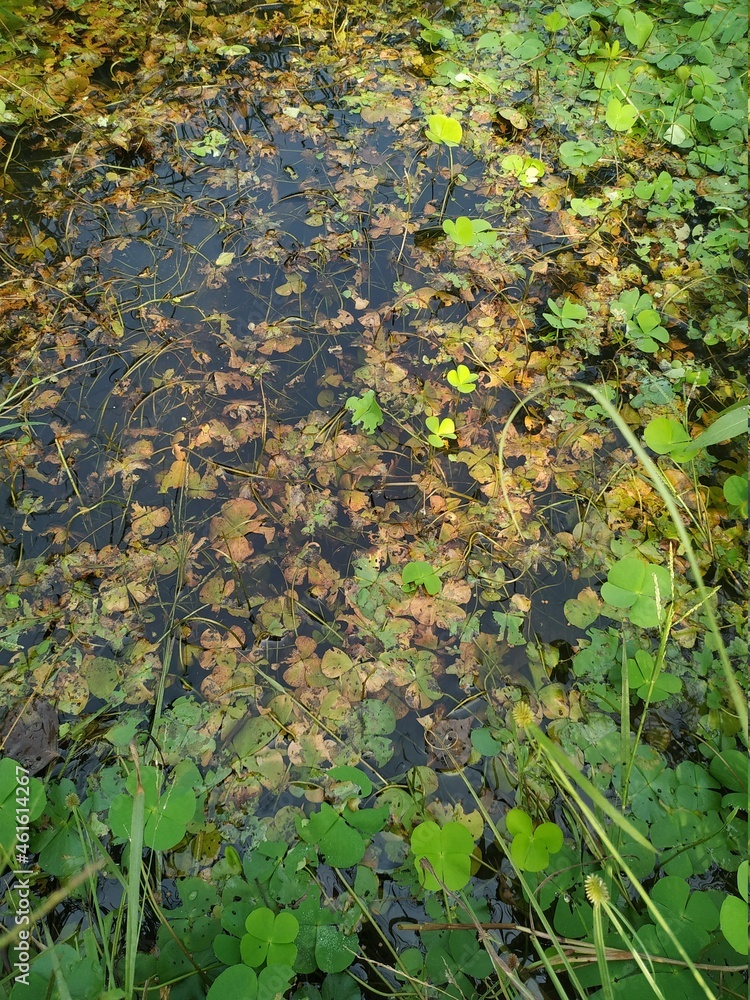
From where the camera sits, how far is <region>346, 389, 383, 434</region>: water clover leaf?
2.38 metres

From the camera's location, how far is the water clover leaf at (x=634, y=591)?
1.92m

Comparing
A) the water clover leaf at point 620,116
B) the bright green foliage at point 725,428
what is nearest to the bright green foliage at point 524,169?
the water clover leaf at point 620,116

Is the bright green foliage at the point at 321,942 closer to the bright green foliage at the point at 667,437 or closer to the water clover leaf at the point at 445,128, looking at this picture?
the bright green foliage at the point at 667,437

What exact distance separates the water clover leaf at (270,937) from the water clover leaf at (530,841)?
0.57 m

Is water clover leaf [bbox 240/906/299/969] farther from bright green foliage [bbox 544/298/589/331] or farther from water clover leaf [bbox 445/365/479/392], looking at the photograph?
bright green foliage [bbox 544/298/589/331]

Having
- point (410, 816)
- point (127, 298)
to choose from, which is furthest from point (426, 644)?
point (127, 298)

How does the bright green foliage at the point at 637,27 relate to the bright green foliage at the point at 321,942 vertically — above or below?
above

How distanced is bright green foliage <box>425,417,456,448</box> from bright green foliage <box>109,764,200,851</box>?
140 cm

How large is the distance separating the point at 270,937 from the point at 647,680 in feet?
4.02

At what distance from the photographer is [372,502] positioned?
2.29 m

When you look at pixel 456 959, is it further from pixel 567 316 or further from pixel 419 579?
pixel 567 316

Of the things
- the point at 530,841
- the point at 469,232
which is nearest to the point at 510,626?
the point at 530,841

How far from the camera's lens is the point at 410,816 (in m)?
1.73

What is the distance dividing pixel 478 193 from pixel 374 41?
4.59ft
